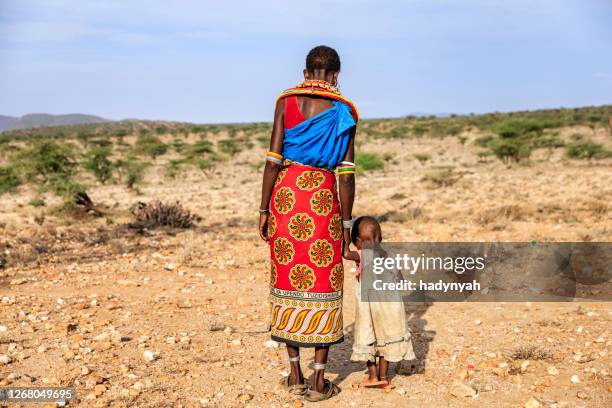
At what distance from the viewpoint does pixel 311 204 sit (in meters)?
3.38

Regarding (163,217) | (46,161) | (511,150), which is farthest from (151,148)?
(163,217)

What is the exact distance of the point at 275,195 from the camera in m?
3.44

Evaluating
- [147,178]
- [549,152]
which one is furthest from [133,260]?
[549,152]

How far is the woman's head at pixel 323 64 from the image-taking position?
11.0ft

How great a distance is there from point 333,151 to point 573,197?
9896 mm

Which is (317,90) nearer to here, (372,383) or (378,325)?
(378,325)

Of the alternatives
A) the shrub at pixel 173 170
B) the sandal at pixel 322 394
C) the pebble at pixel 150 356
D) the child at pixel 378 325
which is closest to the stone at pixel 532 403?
the child at pixel 378 325

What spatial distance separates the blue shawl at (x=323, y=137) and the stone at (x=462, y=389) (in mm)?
1664

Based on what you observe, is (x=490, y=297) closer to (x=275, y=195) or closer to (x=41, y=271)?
(x=275, y=195)

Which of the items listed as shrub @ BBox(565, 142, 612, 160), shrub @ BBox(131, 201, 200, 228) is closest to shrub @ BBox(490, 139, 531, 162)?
shrub @ BBox(565, 142, 612, 160)

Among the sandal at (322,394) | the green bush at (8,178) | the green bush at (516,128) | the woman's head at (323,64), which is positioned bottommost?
the sandal at (322,394)

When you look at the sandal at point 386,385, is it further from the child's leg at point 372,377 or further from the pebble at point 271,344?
the pebble at point 271,344

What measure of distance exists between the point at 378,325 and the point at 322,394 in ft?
1.84

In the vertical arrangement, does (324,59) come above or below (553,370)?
above
